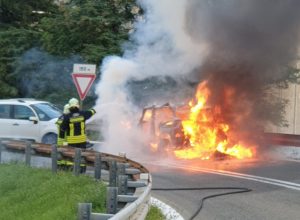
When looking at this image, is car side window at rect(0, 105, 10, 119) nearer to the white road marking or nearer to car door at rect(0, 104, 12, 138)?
car door at rect(0, 104, 12, 138)

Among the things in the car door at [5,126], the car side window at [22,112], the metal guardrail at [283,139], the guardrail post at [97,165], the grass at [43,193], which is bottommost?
the grass at [43,193]

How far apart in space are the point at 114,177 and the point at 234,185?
11.9 feet

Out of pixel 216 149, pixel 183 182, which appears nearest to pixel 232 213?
pixel 183 182

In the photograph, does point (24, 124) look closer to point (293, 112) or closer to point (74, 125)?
point (74, 125)

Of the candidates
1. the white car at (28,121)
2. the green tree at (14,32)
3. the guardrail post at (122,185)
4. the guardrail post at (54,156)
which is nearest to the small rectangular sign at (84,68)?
the white car at (28,121)

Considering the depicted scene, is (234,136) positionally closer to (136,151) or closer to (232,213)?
(136,151)

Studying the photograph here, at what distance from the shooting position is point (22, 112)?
688 inches

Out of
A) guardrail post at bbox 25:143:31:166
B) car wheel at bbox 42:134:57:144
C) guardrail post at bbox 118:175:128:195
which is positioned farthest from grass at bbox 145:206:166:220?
car wheel at bbox 42:134:57:144

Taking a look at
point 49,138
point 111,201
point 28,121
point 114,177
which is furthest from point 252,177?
point 28,121

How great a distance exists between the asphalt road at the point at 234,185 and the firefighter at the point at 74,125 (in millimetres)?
1879

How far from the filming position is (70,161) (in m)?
10.7

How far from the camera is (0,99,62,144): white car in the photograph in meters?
17.0

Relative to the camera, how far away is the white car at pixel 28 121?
17016 millimetres

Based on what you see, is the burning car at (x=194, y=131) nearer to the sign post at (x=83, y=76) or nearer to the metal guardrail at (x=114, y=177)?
the sign post at (x=83, y=76)
